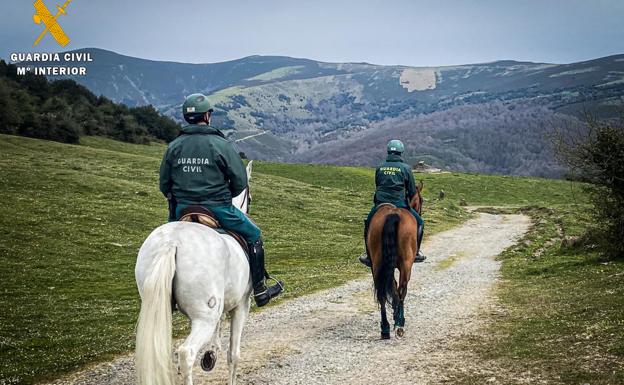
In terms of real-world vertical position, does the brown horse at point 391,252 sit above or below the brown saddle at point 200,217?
below

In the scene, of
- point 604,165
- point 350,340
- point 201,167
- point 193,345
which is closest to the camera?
point 193,345

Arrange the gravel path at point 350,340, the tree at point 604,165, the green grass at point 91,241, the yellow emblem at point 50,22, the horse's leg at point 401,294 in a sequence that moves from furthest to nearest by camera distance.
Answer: the yellow emblem at point 50,22, the tree at point 604,165, the green grass at point 91,241, the horse's leg at point 401,294, the gravel path at point 350,340

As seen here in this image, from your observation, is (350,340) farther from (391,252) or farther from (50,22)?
(50,22)

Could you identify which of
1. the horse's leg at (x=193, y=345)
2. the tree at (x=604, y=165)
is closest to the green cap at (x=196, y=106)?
the horse's leg at (x=193, y=345)

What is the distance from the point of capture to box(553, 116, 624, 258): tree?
2020cm

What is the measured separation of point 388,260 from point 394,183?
2.10 m

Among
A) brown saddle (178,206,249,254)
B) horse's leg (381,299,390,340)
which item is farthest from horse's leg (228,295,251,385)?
horse's leg (381,299,390,340)

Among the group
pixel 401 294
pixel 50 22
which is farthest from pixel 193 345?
pixel 50 22

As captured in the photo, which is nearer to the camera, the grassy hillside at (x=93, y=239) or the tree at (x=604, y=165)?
the grassy hillside at (x=93, y=239)

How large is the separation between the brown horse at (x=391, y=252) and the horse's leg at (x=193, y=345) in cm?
594

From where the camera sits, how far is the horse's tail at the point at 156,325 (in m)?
6.68

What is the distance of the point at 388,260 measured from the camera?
489 inches

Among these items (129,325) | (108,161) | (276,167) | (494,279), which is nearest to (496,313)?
(494,279)

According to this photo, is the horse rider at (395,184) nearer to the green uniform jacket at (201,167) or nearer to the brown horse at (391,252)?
the brown horse at (391,252)
